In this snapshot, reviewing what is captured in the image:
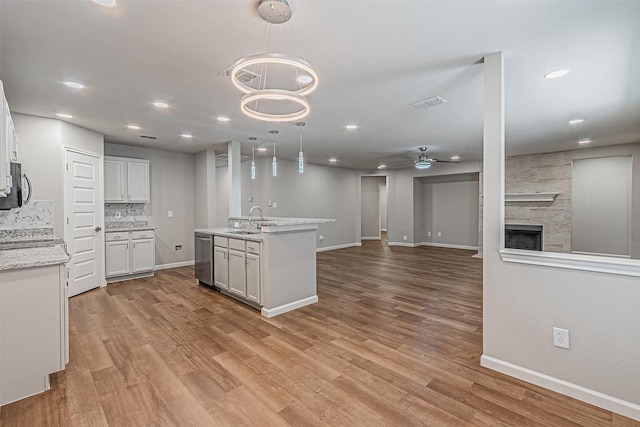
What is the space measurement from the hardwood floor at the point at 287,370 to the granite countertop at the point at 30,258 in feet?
3.03

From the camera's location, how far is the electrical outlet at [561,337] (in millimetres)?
2084

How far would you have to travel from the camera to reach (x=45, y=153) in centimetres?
409

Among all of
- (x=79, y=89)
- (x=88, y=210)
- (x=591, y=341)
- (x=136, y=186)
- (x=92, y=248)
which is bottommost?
(x=591, y=341)

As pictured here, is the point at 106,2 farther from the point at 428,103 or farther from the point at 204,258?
the point at 204,258

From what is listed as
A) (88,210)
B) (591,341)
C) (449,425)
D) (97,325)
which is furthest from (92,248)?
(591,341)

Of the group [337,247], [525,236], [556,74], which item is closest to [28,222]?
[556,74]

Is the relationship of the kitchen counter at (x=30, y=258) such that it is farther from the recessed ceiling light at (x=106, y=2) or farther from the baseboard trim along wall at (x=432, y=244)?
the baseboard trim along wall at (x=432, y=244)

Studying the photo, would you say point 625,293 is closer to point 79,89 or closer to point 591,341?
point 591,341

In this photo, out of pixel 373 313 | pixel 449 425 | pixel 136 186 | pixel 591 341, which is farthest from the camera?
pixel 136 186

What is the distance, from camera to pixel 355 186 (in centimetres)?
988

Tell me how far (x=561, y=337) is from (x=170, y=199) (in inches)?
259

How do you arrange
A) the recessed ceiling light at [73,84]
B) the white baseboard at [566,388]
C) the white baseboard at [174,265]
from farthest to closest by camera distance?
the white baseboard at [174,265]
the recessed ceiling light at [73,84]
the white baseboard at [566,388]

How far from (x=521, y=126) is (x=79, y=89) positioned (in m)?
5.91

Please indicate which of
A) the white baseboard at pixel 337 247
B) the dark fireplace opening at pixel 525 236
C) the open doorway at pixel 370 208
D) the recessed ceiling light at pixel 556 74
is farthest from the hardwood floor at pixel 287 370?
the open doorway at pixel 370 208
